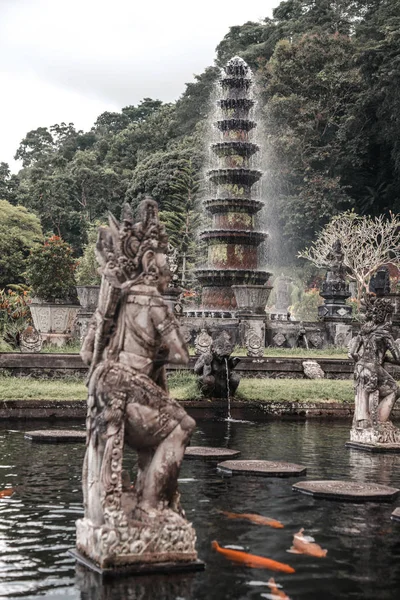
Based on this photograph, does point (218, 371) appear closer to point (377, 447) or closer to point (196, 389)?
point (196, 389)

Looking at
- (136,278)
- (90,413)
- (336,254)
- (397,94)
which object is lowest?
(90,413)

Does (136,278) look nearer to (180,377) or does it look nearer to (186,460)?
(186,460)

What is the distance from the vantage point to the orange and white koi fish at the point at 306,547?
6.23m

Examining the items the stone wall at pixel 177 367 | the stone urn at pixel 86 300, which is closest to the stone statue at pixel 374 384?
the stone wall at pixel 177 367

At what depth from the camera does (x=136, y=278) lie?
6.08 metres

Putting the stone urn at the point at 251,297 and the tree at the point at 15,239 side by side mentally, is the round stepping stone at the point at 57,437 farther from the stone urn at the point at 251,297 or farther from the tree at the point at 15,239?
the tree at the point at 15,239

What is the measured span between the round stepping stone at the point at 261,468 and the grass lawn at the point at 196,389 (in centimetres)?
561

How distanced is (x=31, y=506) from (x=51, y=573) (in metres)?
2.03

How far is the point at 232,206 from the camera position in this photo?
33344 millimetres

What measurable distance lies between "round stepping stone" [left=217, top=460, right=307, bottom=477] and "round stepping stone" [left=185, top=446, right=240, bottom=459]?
54cm

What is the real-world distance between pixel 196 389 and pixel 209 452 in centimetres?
527

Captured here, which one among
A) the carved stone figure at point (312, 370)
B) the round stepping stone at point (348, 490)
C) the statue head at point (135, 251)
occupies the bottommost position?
the round stepping stone at point (348, 490)

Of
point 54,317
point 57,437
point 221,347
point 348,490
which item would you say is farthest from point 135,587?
point 54,317

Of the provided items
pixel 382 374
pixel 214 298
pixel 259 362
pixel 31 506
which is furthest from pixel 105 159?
pixel 31 506
